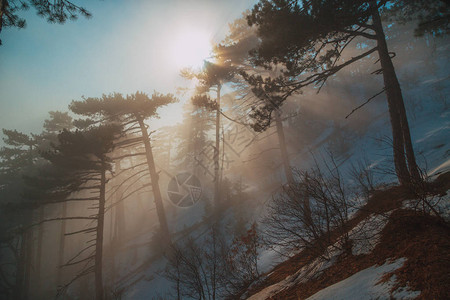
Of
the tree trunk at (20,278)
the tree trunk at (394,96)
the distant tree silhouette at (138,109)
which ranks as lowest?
the tree trunk at (20,278)

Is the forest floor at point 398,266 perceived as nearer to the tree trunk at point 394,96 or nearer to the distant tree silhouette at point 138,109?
the tree trunk at point 394,96

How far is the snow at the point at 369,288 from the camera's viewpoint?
60.7 inches

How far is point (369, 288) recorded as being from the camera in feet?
5.77

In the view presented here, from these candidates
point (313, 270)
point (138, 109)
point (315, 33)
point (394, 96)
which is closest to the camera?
point (313, 270)

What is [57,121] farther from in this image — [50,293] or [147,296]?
[147,296]

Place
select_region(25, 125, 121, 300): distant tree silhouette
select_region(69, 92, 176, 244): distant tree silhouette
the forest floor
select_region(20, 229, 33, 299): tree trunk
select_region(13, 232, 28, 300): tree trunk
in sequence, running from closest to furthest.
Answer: the forest floor
select_region(25, 125, 121, 300): distant tree silhouette
select_region(69, 92, 176, 244): distant tree silhouette
select_region(13, 232, 28, 300): tree trunk
select_region(20, 229, 33, 299): tree trunk

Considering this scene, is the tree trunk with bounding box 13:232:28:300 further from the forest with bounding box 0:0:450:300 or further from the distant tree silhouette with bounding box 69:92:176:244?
the distant tree silhouette with bounding box 69:92:176:244

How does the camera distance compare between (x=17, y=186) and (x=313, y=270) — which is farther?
(x=17, y=186)

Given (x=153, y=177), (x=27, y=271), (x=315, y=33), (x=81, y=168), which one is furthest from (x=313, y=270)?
(x=27, y=271)

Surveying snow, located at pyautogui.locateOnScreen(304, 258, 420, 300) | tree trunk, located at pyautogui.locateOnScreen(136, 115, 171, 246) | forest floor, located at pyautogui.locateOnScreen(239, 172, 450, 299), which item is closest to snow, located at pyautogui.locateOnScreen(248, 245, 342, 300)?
forest floor, located at pyautogui.locateOnScreen(239, 172, 450, 299)

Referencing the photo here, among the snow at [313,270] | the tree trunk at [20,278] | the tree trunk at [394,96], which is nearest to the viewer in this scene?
the snow at [313,270]

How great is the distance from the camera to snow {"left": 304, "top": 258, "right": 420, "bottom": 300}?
154 centimetres

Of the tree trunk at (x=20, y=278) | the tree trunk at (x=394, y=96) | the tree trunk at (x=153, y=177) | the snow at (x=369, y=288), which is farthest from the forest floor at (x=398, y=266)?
the tree trunk at (x=20, y=278)

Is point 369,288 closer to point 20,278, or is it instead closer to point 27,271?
point 20,278
